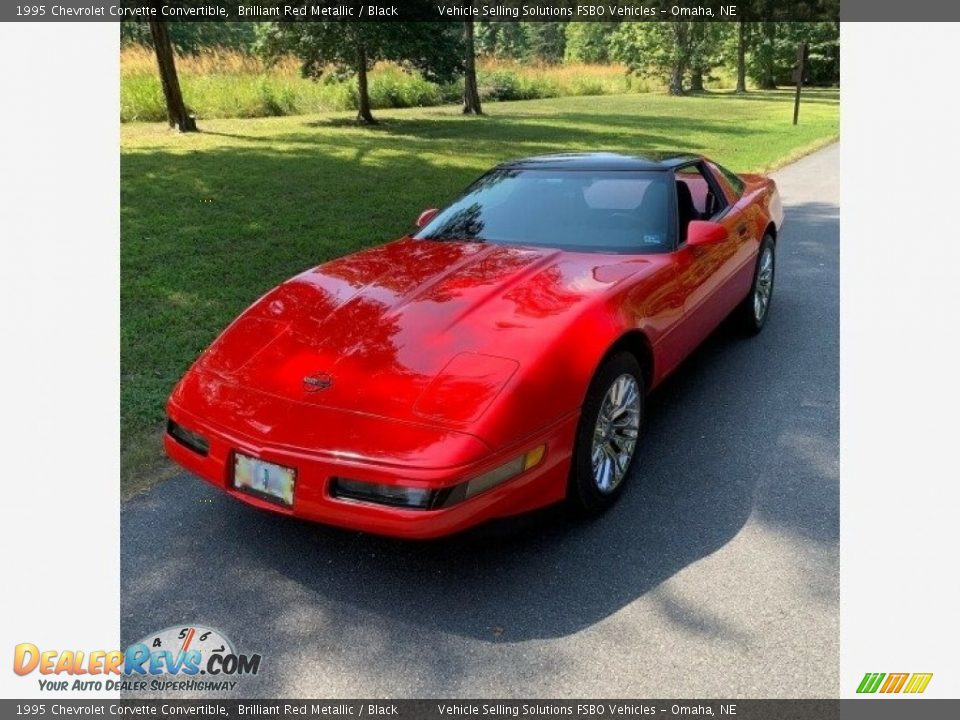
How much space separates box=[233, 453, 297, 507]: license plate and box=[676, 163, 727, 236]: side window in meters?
2.42

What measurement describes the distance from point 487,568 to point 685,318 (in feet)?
5.53

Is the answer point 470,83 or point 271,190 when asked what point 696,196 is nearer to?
point 271,190

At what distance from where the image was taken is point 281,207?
8.76 m

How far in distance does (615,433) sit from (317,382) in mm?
1234

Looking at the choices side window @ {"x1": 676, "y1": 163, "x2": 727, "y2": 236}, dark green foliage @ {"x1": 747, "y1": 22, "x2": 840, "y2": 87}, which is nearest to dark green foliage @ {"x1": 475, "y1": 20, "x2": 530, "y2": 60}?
dark green foliage @ {"x1": 747, "y1": 22, "x2": 840, "y2": 87}

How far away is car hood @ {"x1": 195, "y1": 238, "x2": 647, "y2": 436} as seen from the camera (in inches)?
105

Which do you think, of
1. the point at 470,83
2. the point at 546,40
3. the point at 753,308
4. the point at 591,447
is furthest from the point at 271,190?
the point at 546,40

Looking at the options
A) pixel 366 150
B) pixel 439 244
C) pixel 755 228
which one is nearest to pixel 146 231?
pixel 439 244

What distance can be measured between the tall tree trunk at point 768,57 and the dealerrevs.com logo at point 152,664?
162ft

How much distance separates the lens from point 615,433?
3152mm

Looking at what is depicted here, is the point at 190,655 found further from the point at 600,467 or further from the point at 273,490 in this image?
the point at 600,467

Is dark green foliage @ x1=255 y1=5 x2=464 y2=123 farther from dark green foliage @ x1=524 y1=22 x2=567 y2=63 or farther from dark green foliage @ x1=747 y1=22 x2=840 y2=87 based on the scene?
dark green foliage @ x1=524 y1=22 x2=567 y2=63
